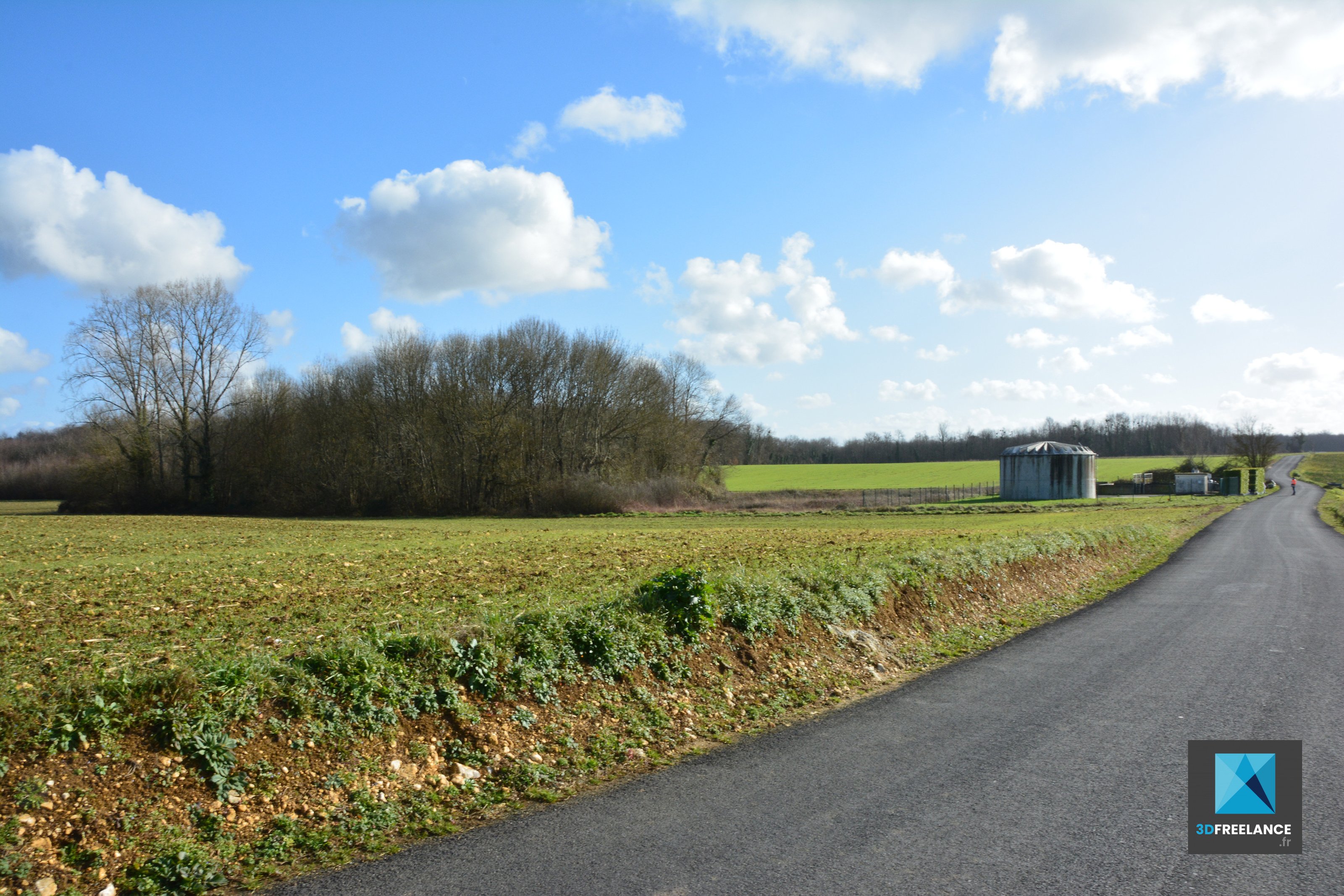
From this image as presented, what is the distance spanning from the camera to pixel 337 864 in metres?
4.61

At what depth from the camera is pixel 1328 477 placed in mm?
112125

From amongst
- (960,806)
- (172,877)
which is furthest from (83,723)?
(960,806)

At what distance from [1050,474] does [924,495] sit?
37.9 ft

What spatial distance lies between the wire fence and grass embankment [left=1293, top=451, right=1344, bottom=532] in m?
25.9

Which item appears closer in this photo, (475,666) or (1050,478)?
(475,666)

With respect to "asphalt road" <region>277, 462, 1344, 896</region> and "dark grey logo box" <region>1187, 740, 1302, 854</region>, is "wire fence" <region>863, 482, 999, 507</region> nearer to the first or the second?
"asphalt road" <region>277, 462, 1344, 896</region>

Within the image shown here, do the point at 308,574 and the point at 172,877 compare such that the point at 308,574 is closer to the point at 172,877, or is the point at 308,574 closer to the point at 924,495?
the point at 172,877

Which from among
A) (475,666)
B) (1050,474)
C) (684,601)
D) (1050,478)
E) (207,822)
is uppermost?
(1050,474)

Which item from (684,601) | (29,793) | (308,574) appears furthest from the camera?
(308,574)

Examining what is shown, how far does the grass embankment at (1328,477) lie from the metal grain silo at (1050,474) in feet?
56.9

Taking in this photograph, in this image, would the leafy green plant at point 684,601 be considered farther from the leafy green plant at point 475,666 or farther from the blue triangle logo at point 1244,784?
the blue triangle logo at point 1244,784

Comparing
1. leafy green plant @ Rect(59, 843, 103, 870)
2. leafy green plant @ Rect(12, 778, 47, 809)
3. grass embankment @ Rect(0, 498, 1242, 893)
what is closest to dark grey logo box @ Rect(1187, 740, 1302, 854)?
grass embankment @ Rect(0, 498, 1242, 893)

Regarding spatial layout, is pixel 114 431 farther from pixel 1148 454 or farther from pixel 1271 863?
pixel 1148 454

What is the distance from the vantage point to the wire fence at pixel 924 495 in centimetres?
6575
